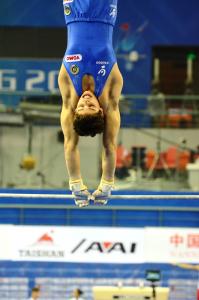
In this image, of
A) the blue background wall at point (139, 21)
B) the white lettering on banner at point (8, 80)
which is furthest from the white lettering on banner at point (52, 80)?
the blue background wall at point (139, 21)

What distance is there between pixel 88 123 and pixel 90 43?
32.9 inches

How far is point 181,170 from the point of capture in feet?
46.9

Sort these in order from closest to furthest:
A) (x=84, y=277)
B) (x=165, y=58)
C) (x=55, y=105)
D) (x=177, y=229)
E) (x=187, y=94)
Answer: (x=177, y=229)
(x=84, y=277)
(x=55, y=105)
(x=187, y=94)
(x=165, y=58)

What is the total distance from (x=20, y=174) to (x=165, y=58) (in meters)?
4.78

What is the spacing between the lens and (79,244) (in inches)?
502

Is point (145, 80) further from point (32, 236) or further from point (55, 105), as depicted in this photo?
point (32, 236)

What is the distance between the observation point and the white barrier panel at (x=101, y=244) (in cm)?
1264

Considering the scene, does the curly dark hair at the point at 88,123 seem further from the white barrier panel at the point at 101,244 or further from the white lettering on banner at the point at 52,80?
the white lettering on banner at the point at 52,80

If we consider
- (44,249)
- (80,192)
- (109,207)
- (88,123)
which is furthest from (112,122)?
(109,207)

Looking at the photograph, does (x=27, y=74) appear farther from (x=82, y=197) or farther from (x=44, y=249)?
(x=82, y=197)

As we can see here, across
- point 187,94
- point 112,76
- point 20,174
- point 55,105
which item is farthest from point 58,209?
point 112,76

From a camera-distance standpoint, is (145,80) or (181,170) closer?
(181,170)

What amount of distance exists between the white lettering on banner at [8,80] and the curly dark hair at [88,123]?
957cm

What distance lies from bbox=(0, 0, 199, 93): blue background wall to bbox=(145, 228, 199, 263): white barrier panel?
5.10 m
